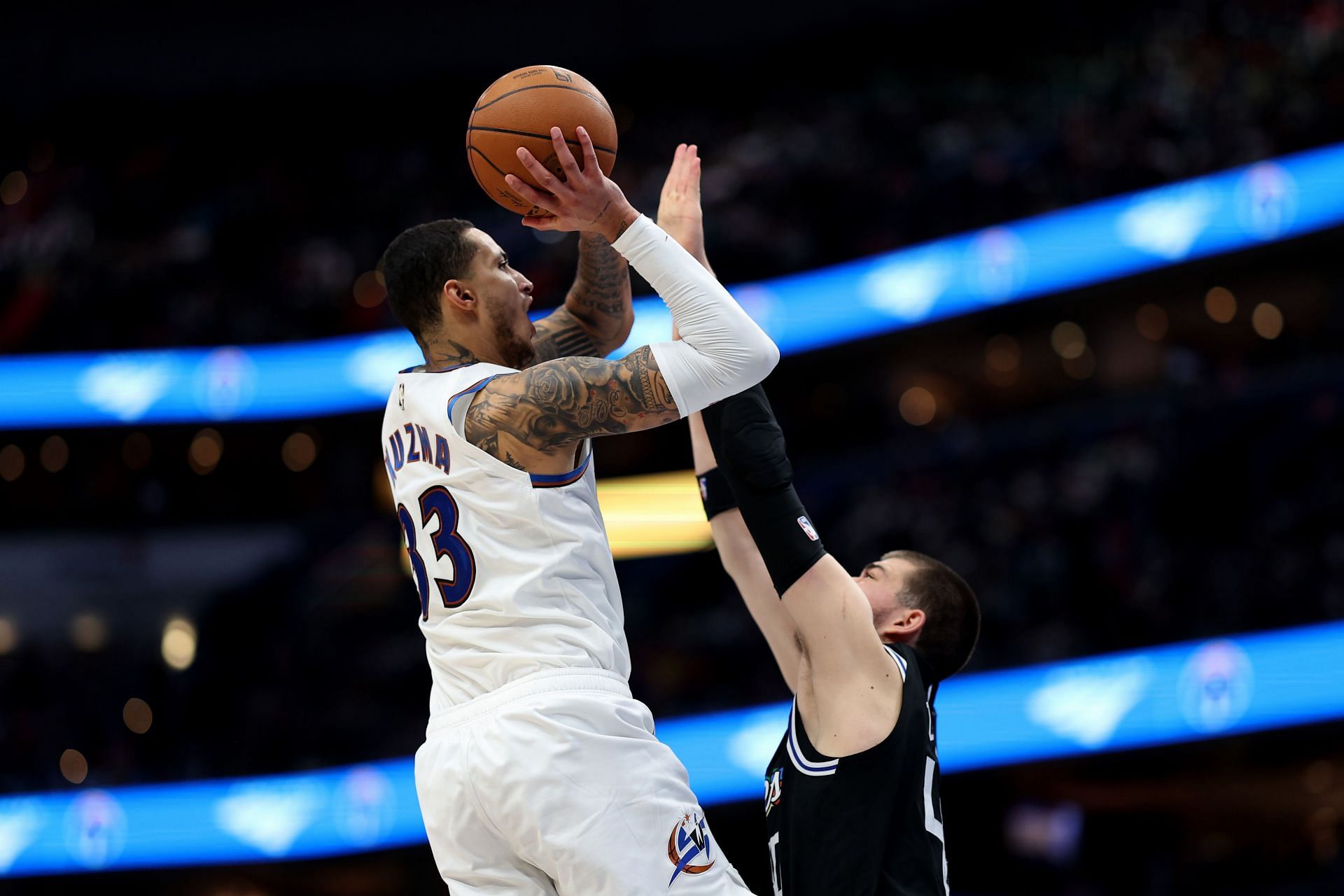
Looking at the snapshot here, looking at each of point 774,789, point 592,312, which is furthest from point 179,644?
point 774,789

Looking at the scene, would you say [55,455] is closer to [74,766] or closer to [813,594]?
[74,766]

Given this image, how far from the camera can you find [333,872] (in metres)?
14.2

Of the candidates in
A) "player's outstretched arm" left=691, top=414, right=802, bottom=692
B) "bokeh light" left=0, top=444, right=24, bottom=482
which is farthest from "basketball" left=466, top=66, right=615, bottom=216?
"bokeh light" left=0, top=444, right=24, bottom=482

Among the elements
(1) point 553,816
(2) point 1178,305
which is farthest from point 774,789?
(2) point 1178,305

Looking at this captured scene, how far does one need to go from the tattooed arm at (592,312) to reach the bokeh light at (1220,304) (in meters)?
12.0

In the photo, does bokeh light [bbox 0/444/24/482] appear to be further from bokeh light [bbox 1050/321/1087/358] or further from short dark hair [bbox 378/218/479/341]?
short dark hair [bbox 378/218/479/341]

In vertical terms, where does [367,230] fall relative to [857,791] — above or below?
above

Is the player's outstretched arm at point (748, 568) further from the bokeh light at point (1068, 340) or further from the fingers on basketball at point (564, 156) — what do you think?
the bokeh light at point (1068, 340)

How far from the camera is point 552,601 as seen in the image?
268 cm

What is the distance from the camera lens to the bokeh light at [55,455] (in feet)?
52.3

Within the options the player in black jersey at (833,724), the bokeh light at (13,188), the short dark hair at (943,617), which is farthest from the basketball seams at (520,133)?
the bokeh light at (13,188)

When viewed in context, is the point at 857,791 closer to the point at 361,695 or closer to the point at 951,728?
the point at 951,728

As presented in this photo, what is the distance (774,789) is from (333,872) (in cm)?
1241

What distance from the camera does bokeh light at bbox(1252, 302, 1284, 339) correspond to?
13547 mm
